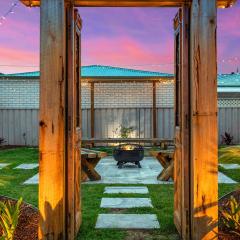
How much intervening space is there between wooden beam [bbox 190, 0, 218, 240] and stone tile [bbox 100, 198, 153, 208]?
213cm

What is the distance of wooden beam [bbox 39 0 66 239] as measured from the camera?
3854 millimetres

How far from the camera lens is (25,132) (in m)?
16.3

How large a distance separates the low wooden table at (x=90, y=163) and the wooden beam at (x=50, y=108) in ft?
13.4

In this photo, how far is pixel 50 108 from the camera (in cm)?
387

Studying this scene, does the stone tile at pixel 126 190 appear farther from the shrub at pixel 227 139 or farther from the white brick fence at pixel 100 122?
the shrub at pixel 227 139

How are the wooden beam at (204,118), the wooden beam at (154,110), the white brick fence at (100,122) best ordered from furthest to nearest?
the white brick fence at (100,122)
the wooden beam at (154,110)
the wooden beam at (204,118)

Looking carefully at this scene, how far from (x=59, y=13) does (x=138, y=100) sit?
12.6m

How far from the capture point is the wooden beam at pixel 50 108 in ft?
12.6

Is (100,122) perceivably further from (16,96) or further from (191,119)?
(191,119)

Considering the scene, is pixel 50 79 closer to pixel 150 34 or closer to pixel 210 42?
pixel 210 42

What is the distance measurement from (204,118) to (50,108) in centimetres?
150

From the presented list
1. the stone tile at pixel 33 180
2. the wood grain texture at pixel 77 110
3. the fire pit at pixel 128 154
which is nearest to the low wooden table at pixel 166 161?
the fire pit at pixel 128 154

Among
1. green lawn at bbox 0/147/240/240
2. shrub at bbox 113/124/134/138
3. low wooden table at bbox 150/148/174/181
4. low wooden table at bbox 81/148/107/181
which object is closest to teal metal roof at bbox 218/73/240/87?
shrub at bbox 113/124/134/138

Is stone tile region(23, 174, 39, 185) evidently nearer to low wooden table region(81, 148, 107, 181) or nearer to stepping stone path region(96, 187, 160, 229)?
low wooden table region(81, 148, 107, 181)
